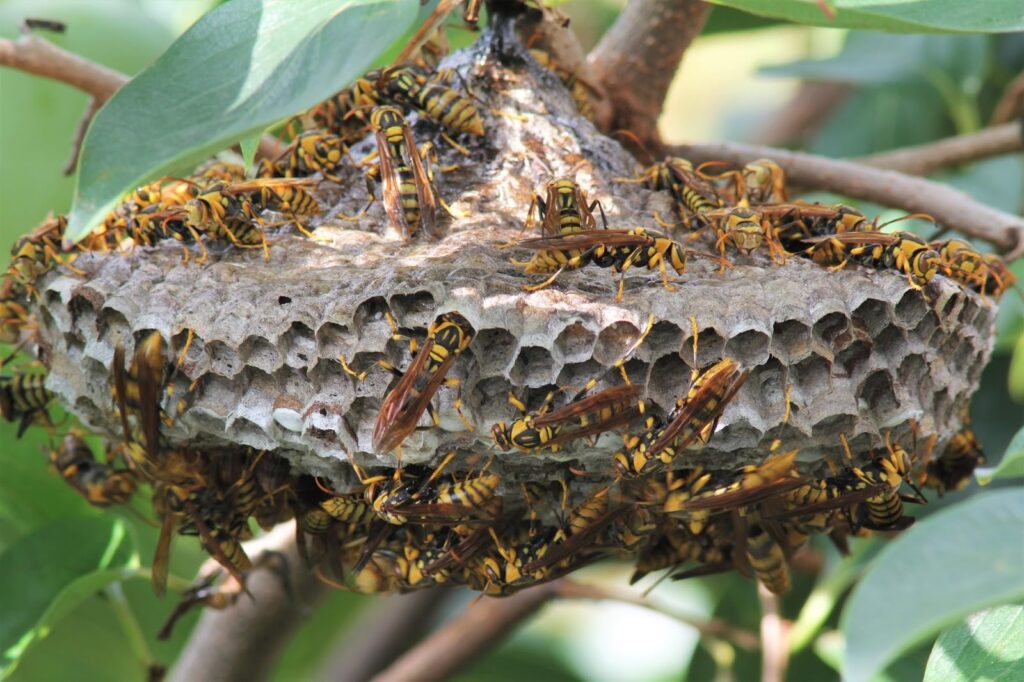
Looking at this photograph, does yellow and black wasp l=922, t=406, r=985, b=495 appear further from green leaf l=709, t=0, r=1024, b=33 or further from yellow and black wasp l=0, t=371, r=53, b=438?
yellow and black wasp l=0, t=371, r=53, b=438

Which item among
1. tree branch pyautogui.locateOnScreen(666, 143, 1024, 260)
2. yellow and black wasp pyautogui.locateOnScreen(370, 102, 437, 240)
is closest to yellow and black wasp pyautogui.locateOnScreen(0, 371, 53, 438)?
yellow and black wasp pyautogui.locateOnScreen(370, 102, 437, 240)

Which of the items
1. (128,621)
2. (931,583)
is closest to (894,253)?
(931,583)

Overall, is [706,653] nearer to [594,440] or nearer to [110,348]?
[594,440]

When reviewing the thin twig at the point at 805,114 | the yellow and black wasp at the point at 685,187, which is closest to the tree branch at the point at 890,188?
the yellow and black wasp at the point at 685,187

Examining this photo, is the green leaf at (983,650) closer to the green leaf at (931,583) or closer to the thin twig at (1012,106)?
the green leaf at (931,583)

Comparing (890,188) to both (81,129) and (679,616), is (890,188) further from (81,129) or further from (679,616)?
(81,129)
